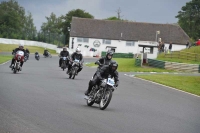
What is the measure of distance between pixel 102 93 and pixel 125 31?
95.8 m

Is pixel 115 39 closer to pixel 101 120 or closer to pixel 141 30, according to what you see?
pixel 141 30

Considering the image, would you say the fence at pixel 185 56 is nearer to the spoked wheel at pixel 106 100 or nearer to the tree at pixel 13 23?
the spoked wheel at pixel 106 100

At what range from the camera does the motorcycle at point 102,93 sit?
1509cm

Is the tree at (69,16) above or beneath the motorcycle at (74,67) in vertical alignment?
above

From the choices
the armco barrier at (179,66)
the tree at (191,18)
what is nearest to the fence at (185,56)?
the armco barrier at (179,66)

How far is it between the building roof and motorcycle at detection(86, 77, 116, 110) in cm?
9281

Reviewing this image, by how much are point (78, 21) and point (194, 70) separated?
2588 inches

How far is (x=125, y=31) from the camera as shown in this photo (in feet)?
364

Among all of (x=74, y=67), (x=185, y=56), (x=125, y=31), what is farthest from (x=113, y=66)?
(x=125, y=31)

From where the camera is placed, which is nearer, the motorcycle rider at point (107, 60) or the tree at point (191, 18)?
the motorcycle rider at point (107, 60)

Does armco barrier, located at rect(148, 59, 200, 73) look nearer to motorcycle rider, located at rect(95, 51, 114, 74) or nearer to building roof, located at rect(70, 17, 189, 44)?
motorcycle rider, located at rect(95, 51, 114, 74)

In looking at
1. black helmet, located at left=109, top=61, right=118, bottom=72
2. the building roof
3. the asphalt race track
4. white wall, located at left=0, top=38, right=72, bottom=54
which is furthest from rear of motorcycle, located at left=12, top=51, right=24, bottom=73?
the building roof

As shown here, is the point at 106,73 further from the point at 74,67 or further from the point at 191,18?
the point at 191,18

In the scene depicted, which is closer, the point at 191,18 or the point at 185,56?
the point at 185,56
